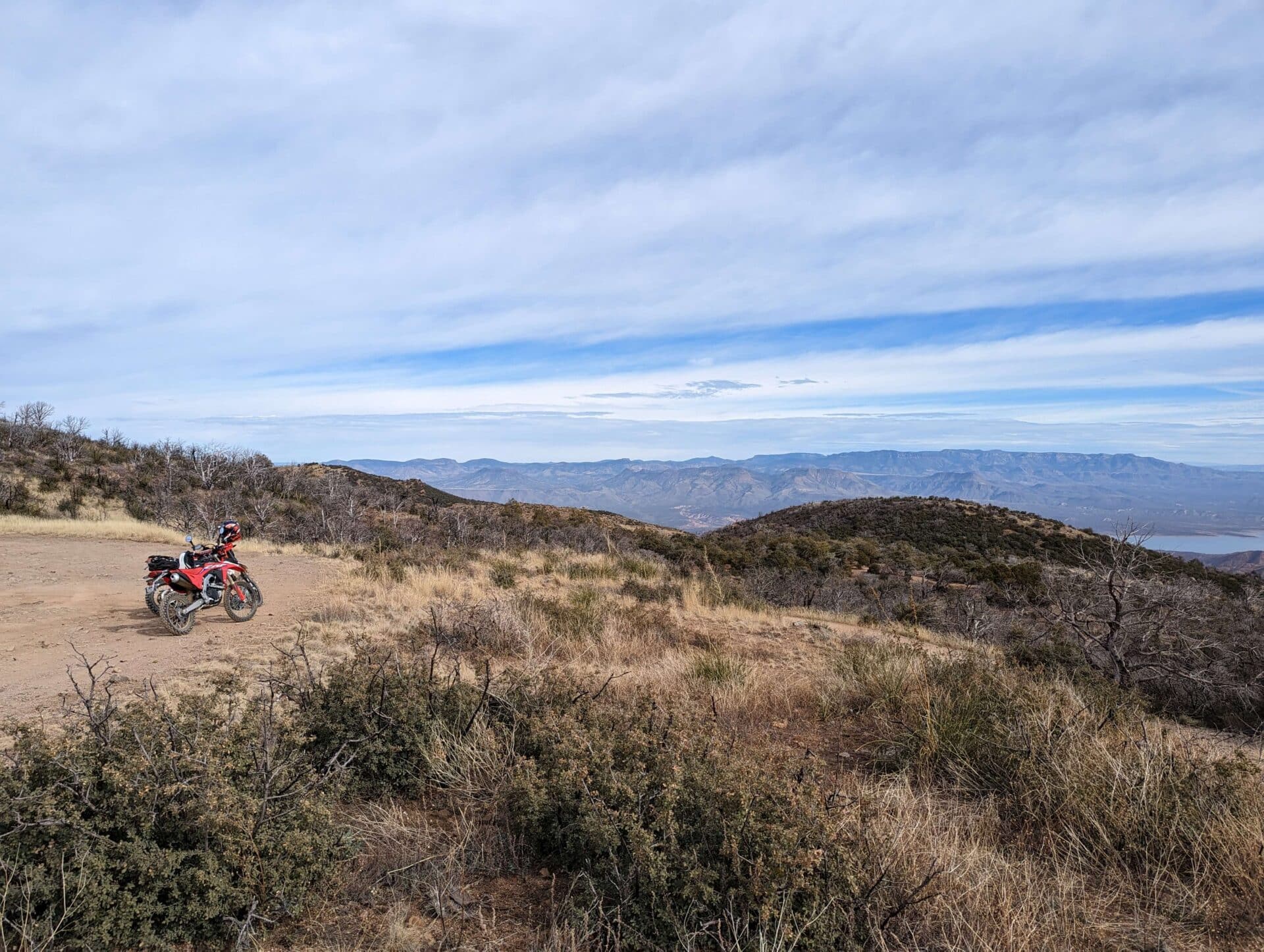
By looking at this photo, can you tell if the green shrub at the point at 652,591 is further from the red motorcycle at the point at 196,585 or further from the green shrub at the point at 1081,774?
the red motorcycle at the point at 196,585

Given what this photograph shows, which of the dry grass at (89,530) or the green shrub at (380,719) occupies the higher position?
the dry grass at (89,530)

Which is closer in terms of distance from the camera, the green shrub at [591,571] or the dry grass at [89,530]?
the green shrub at [591,571]

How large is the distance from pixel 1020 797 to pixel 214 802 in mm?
4123

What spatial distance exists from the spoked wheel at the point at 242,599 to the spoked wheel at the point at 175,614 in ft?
1.58

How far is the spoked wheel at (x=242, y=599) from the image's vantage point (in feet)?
26.4

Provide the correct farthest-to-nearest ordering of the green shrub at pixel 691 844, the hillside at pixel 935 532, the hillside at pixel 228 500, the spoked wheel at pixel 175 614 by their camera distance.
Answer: the hillside at pixel 935 532 → the hillside at pixel 228 500 → the spoked wheel at pixel 175 614 → the green shrub at pixel 691 844

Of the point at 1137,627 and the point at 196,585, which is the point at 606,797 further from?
the point at 1137,627

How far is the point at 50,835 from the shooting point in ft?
7.70

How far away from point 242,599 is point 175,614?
36.0 inches

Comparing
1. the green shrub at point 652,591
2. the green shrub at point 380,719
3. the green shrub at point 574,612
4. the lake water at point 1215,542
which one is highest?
the green shrub at point 380,719

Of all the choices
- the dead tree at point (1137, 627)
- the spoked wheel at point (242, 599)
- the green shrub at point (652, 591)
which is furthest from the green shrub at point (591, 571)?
the dead tree at point (1137, 627)

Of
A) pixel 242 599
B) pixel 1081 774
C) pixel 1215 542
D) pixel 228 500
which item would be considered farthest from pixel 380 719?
pixel 1215 542

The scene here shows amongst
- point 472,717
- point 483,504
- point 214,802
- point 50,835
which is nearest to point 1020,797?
point 472,717

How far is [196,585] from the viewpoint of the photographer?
7.55m
